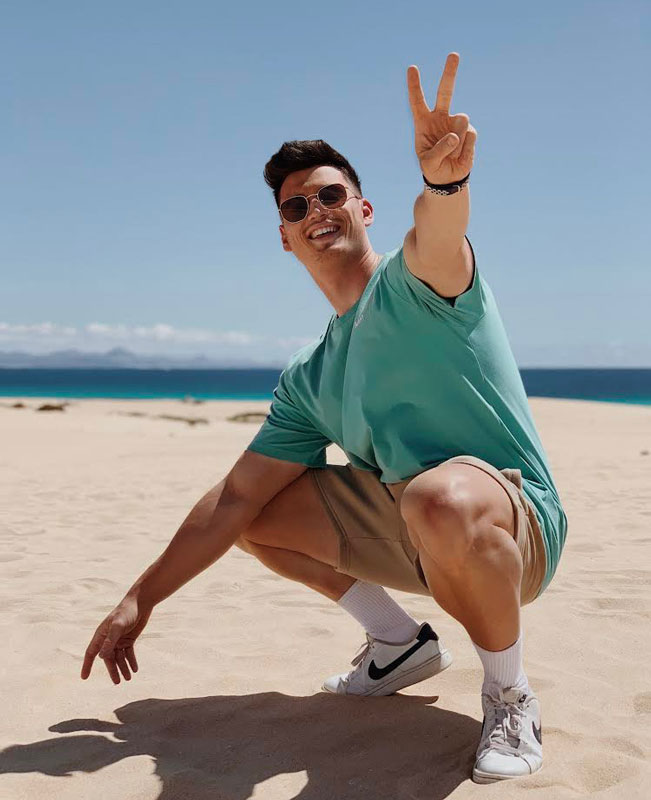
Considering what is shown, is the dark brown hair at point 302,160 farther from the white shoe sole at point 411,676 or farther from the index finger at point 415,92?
the white shoe sole at point 411,676

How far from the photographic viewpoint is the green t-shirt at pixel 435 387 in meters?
2.34

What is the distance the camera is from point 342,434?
2.76m

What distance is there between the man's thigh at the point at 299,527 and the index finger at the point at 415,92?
4.26ft

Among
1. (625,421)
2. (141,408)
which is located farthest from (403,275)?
(141,408)

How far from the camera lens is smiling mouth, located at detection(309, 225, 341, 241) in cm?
282

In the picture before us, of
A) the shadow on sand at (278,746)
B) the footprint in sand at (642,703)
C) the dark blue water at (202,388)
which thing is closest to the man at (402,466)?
the shadow on sand at (278,746)

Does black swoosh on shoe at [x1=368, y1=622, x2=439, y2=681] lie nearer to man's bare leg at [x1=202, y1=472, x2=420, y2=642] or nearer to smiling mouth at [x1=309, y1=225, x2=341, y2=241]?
man's bare leg at [x1=202, y1=472, x2=420, y2=642]

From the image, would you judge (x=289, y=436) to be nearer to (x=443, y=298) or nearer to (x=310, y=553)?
(x=310, y=553)

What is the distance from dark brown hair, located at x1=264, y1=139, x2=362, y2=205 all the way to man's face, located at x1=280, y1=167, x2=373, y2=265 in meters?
0.03

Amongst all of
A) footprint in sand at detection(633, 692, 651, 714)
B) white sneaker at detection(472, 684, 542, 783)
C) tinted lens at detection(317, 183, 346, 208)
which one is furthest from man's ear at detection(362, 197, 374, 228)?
footprint in sand at detection(633, 692, 651, 714)

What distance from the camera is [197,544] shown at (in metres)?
2.73

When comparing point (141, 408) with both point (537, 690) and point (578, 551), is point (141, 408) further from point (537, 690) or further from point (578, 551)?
point (537, 690)

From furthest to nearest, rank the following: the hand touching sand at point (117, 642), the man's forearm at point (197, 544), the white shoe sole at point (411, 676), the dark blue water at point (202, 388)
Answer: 1. the dark blue water at point (202, 388)
2. the white shoe sole at point (411, 676)
3. the man's forearm at point (197, 544)
4. the hand touching sand at point (117, 642)

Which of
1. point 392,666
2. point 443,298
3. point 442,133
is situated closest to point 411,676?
point 392,666
